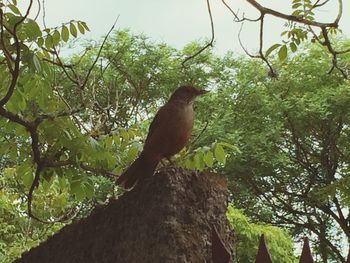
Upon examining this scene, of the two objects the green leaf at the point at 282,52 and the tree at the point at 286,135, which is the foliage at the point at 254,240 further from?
the green leaf at the point at 282,52

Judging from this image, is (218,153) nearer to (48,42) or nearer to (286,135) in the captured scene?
(48,42)

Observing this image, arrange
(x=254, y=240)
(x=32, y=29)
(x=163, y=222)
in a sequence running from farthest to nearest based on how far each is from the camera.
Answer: (x=254, y=240) < (x=32, y=29) < (x=163, y=222)

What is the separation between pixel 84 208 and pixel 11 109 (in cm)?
128

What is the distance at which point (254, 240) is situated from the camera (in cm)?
451

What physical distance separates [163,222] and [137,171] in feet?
0.81

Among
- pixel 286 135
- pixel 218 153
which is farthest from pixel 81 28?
pixel 286 135

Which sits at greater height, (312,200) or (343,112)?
(343,112)

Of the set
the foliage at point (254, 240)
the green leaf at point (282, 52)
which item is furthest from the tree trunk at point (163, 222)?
the foliage at point (254, 240)

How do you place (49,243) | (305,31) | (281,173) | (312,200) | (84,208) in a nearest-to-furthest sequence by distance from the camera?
(49,243)
(305,31)
(84,208)
(312,200)
(281,173)

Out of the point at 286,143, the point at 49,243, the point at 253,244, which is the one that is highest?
the point at 286,143

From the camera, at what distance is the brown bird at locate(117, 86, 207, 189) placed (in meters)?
1.22

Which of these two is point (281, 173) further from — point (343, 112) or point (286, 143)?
point (343, 112)

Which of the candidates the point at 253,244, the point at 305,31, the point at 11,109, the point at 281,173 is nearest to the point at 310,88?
the point at 281,173

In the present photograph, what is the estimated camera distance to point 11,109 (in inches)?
65.4
